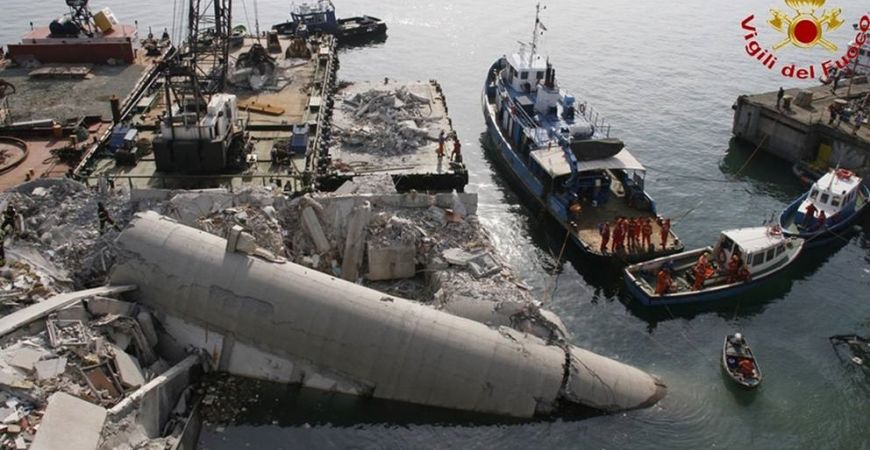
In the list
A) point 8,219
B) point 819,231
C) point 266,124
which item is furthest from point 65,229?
point 819,231

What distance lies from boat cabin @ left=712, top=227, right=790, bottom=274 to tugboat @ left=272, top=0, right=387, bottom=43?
4472cm

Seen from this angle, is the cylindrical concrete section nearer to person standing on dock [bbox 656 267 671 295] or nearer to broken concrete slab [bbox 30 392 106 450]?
broken concrete slab [bbox 30 392 106 450]

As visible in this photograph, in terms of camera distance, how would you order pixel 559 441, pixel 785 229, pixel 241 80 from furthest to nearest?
→ pixel 241 80 → pixel 785 229 → pixel 559 441

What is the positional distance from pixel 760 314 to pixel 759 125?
21.4 m

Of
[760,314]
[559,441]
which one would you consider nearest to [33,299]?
[559,441]

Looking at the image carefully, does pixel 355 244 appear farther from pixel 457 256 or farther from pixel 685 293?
pixel 685 293

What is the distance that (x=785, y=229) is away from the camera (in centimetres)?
3634

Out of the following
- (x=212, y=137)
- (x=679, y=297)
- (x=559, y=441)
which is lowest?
(x=559, y=441)

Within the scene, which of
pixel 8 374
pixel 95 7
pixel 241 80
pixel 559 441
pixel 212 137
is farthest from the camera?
pixel 95 7

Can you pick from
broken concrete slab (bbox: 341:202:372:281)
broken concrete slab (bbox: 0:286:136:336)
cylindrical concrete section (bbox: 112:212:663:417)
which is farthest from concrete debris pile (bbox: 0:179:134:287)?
broken concrete slab (bbox: 341:202:372:281)

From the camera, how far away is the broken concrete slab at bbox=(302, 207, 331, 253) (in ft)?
97.3

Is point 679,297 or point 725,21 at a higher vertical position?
point 725,21

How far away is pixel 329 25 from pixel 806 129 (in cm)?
4400

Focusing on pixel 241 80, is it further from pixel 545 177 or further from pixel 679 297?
pixel 679 297
